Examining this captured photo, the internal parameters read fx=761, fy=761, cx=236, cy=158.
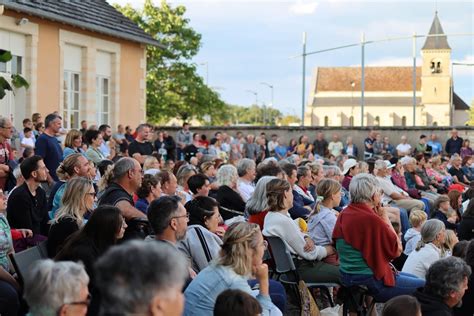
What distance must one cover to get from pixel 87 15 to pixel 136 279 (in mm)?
19543

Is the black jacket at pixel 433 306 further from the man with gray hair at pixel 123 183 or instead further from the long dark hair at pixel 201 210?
the man with gray hair at pixel 123 183

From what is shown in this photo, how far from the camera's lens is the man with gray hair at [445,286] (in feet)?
19.0

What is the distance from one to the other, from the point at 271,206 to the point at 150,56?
38.7 meters

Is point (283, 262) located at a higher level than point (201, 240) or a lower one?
lower

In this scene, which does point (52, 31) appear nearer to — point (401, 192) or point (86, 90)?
point (86, 90)

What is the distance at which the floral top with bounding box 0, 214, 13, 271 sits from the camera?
632cm

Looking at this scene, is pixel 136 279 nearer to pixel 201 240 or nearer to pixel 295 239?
pixel 201 240

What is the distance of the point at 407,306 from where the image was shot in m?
4.84

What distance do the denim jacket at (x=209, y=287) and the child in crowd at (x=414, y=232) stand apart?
4.78 m

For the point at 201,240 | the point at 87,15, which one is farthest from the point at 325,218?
the point at 87,15

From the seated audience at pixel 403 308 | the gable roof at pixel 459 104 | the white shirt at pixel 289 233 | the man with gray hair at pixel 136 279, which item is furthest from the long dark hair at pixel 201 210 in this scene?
the gable roof at pixel 459 104

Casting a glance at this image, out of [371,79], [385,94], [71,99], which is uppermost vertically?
[371,79]

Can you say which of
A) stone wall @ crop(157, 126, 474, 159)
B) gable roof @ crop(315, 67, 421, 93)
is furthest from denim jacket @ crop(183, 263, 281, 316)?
gable roof @ crop(315, 67, 421, 93)

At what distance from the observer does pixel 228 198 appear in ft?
31.2
